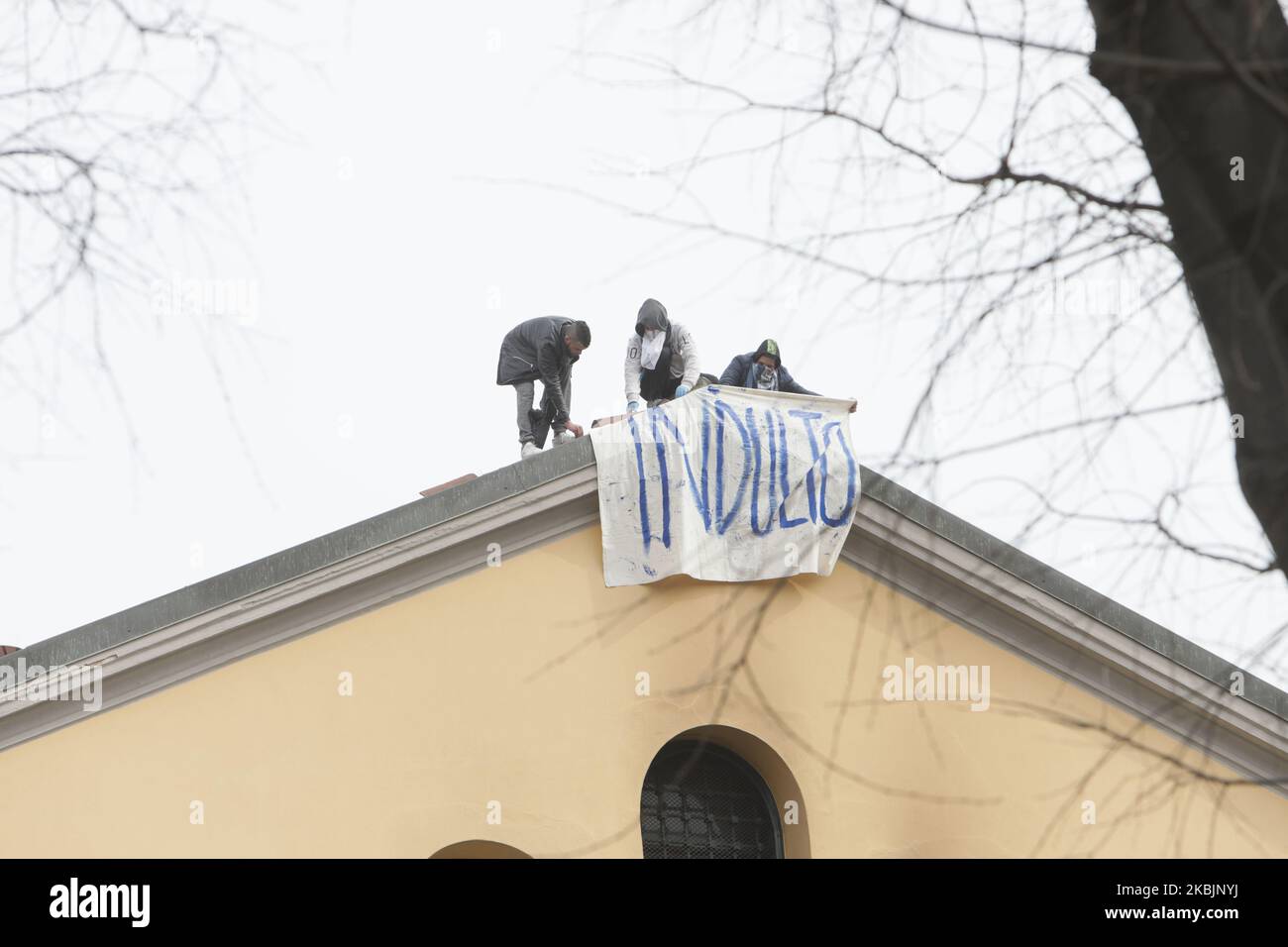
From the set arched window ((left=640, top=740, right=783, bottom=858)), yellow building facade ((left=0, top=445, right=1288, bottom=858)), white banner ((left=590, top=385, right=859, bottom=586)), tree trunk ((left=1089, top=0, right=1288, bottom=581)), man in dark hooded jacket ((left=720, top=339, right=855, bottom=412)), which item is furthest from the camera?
man in dark hooded jacket ((left=720, top=339, right=855, bottom=412))

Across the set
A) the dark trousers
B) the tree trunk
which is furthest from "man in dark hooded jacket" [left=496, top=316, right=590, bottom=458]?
the tree trunk

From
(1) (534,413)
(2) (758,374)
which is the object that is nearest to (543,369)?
(1) (534,413)

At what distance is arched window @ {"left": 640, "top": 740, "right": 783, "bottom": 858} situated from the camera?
34.3 ft

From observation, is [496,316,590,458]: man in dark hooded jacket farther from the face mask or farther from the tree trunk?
the tree trunk

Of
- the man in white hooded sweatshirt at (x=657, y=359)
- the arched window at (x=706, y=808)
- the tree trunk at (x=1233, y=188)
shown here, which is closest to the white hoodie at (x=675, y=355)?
the man in white hooded sweatshirt at (x=657, y=359)

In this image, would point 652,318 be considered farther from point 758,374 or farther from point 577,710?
point 577,710

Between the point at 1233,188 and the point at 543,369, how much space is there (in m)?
9.25

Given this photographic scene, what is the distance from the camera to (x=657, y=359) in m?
12.2

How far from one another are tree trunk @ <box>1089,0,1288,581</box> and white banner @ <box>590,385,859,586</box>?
6.89 metres

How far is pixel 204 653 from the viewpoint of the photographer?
9.79 metres

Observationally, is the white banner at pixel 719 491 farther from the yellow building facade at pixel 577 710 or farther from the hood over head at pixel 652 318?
the hood over head at pixel 652 318

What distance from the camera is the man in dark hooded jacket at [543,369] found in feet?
41.2

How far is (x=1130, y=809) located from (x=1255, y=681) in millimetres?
1669
